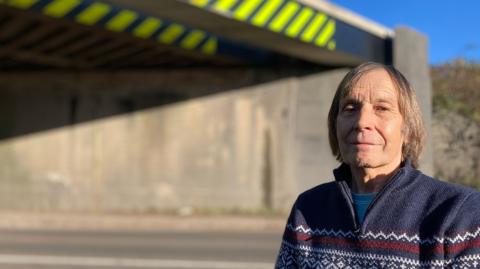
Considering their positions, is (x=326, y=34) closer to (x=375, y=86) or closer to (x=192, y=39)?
(x=192, y=39)

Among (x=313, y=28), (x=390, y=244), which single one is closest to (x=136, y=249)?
(x=313, y=28)

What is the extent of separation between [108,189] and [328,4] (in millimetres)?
7458

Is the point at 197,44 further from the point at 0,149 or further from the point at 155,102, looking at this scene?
the point at 0,149

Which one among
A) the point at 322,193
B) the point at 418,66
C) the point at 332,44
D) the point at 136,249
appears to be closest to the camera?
the point at 322,193

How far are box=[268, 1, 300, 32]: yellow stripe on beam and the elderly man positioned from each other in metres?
8.61

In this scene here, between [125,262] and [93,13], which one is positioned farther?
[93,13]

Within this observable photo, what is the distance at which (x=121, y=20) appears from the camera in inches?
436

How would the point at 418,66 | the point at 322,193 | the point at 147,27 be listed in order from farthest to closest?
the point at 147,27, the point at 418,66, the point at 322,193

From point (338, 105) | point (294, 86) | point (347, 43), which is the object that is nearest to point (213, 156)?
point (294, 86)

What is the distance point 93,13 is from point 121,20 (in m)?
0.66

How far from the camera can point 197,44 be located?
12.8m

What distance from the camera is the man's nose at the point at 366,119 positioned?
1.72 metres

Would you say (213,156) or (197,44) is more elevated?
(197,44)

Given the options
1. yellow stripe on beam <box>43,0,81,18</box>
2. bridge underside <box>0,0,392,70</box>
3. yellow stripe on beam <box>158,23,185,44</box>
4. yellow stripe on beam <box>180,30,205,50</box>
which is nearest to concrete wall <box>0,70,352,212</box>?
bridge underside <box>0,0,392,70</box>
